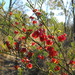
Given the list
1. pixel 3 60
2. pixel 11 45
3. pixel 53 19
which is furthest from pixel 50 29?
pixel 3 60

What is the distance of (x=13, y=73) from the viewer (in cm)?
685

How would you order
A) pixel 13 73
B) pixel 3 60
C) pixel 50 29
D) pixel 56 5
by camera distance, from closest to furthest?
pixel 50 29 < pixel 13 73 < pixel 3 60 < pixel 56 5

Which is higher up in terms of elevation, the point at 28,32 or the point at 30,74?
the point at 28,32

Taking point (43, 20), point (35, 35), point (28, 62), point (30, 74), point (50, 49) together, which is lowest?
point (30, 74)

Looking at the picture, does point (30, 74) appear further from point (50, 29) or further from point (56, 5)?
point (56, 5)

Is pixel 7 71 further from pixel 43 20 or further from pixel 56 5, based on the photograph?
pixel 56 5

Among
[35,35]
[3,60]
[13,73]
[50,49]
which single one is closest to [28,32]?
[35,35]

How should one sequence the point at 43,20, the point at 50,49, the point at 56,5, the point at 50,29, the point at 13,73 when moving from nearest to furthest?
the point at 50,49, the point at 43,20, the point at 50,29, the point at 13,73, the point at 56,5

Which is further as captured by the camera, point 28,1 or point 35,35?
point 28,1

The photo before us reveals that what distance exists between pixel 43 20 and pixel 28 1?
0.40m

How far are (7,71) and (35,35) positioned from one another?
4.85m

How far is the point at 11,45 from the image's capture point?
8.46 feet

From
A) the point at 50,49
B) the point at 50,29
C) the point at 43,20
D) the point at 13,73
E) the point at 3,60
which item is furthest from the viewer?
the point at 3,60

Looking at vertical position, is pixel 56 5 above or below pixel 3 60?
above
